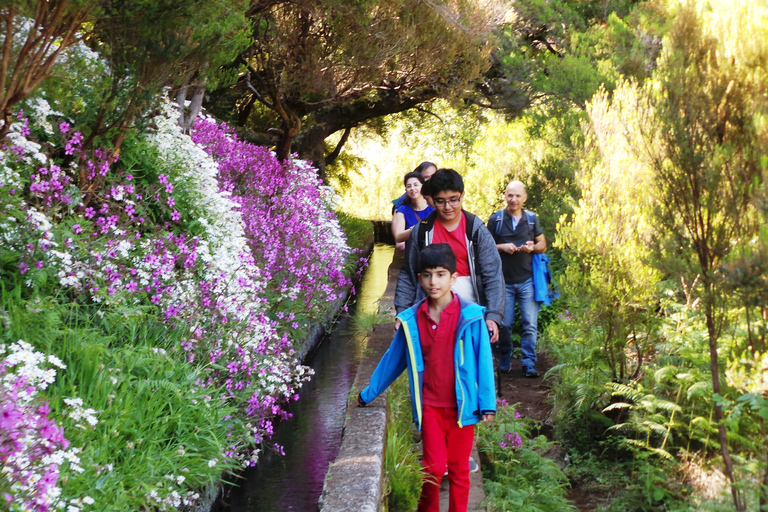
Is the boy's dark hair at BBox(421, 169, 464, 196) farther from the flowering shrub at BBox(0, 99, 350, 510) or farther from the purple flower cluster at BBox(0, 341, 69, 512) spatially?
the purple flower cluster at BBox(0, 341, 69, 512)

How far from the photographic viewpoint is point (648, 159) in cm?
443

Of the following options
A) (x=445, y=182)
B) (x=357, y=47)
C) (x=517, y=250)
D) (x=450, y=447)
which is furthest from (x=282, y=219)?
(x=450, y=447)

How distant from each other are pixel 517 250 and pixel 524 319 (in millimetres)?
788

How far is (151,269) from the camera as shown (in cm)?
459

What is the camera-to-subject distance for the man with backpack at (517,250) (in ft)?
22.5

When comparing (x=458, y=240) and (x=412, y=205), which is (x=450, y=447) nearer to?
(x=458, y=240)

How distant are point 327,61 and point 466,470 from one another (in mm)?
7661

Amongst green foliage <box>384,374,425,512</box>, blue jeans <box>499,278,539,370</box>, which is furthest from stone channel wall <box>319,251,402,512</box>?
blue jeans <box>499,278,539,370</box>

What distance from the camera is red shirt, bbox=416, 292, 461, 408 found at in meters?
3.89

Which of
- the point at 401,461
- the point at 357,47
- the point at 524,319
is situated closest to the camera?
the point at 401,461

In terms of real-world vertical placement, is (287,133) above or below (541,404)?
above

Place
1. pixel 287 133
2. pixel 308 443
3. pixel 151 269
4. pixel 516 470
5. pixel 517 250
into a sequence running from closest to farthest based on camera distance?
pixel 151 269, pixel 516 470, pixel 308 443, pixel 517 250, pixel 287 133

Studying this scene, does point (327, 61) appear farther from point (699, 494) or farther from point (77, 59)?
point (699, 494)

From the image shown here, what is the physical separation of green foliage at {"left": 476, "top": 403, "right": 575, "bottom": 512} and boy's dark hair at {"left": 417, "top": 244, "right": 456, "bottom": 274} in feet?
5.26
